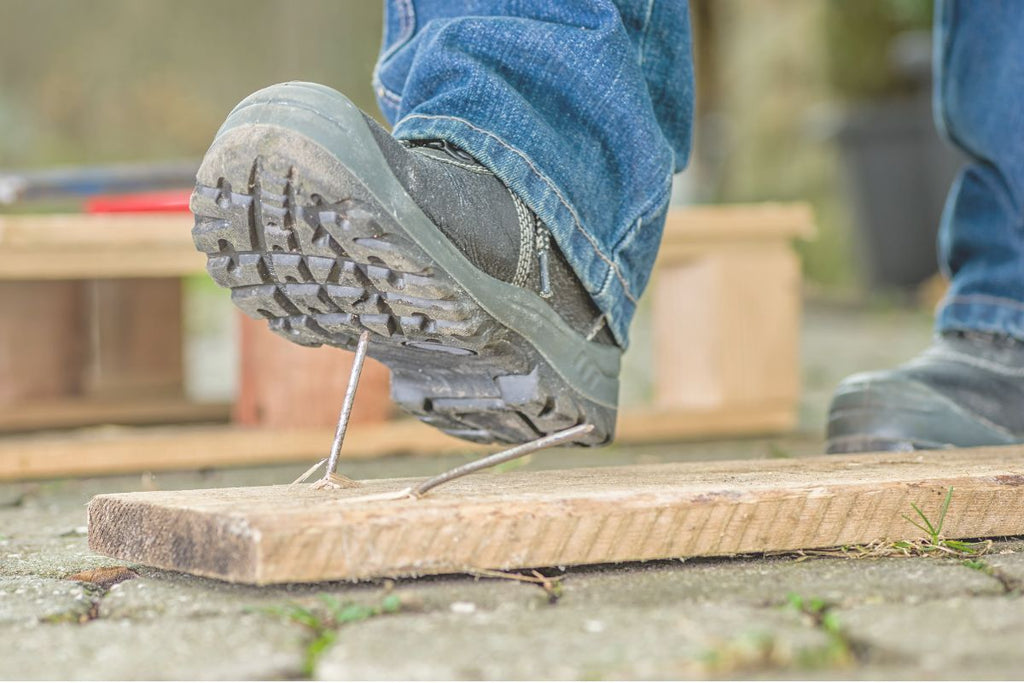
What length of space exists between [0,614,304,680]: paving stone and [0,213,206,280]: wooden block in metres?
1.04

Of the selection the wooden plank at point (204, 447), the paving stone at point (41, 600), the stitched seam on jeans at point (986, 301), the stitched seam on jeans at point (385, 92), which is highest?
the stitched seam on jeans at point (385, 92)

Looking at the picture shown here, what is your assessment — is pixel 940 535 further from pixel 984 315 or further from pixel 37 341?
pixel 37 341

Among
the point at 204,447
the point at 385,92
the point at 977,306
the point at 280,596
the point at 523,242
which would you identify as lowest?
the point at 204,447

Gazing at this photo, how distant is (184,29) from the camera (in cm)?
911

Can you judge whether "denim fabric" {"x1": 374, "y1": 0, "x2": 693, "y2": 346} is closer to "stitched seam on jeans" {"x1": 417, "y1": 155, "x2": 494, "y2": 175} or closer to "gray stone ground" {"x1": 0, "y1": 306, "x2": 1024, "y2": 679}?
"stitched seam on jeans" {"x1": 417, "y1": 155, "x2": 494, "y2": 175}

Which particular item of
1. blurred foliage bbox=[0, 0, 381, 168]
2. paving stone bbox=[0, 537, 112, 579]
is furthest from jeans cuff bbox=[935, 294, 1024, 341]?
blurred foliage bbox=[0, 0, 381, 168]

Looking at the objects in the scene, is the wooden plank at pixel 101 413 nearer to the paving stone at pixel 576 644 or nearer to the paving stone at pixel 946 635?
the paving stone at pixel 576 644

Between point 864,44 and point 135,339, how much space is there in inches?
187

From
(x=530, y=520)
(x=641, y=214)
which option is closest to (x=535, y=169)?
(x=641, y=214)

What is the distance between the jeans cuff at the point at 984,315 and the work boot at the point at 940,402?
1 cm

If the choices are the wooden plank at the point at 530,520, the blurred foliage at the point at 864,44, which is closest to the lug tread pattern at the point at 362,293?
the wooden plank at the point at 530,520

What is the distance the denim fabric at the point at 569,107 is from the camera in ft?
4.24

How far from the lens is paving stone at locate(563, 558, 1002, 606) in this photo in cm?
100

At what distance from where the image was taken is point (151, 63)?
29.7 ft
